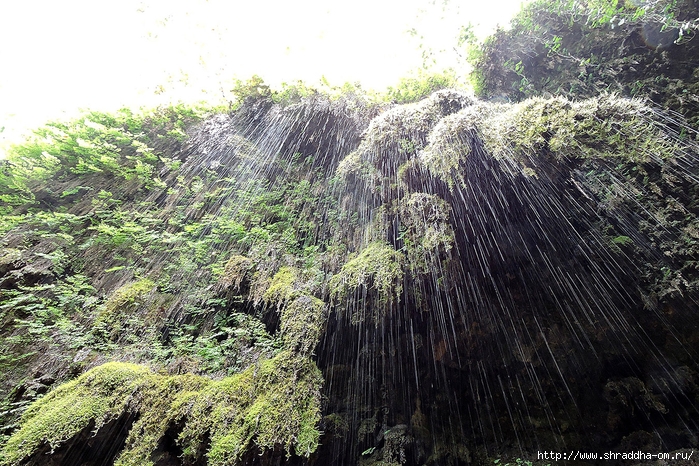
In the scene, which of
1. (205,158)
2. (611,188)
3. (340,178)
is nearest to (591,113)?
(611,188)

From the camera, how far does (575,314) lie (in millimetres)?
4621

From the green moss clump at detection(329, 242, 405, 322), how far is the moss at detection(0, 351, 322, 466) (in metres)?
1.30

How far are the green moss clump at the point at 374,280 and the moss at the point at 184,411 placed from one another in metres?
1.30

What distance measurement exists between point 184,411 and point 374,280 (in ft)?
8.66

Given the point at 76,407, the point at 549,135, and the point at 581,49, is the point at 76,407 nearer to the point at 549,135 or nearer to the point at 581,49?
the point at 549,135

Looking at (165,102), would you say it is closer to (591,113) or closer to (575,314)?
(591,113)

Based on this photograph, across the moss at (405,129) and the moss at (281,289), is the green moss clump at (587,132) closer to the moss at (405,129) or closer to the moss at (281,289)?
the moss at (405,129)

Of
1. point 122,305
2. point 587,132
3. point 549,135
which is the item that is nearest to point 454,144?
point 549,135

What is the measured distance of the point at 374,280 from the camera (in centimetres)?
414

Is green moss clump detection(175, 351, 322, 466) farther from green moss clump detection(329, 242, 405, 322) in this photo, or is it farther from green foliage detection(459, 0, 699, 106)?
green foliage detection(459, 0, 699, 106)

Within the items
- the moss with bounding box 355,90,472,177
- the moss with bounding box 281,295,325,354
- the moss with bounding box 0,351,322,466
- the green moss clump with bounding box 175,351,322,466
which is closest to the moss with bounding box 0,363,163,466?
the moss with bounding box 0,351,322,466

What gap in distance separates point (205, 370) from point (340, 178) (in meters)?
4.22

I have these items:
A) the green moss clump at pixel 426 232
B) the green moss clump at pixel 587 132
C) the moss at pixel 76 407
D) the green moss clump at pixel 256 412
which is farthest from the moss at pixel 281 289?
the green moss clump at pixel 587 132

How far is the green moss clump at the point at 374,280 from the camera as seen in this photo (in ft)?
13.4
